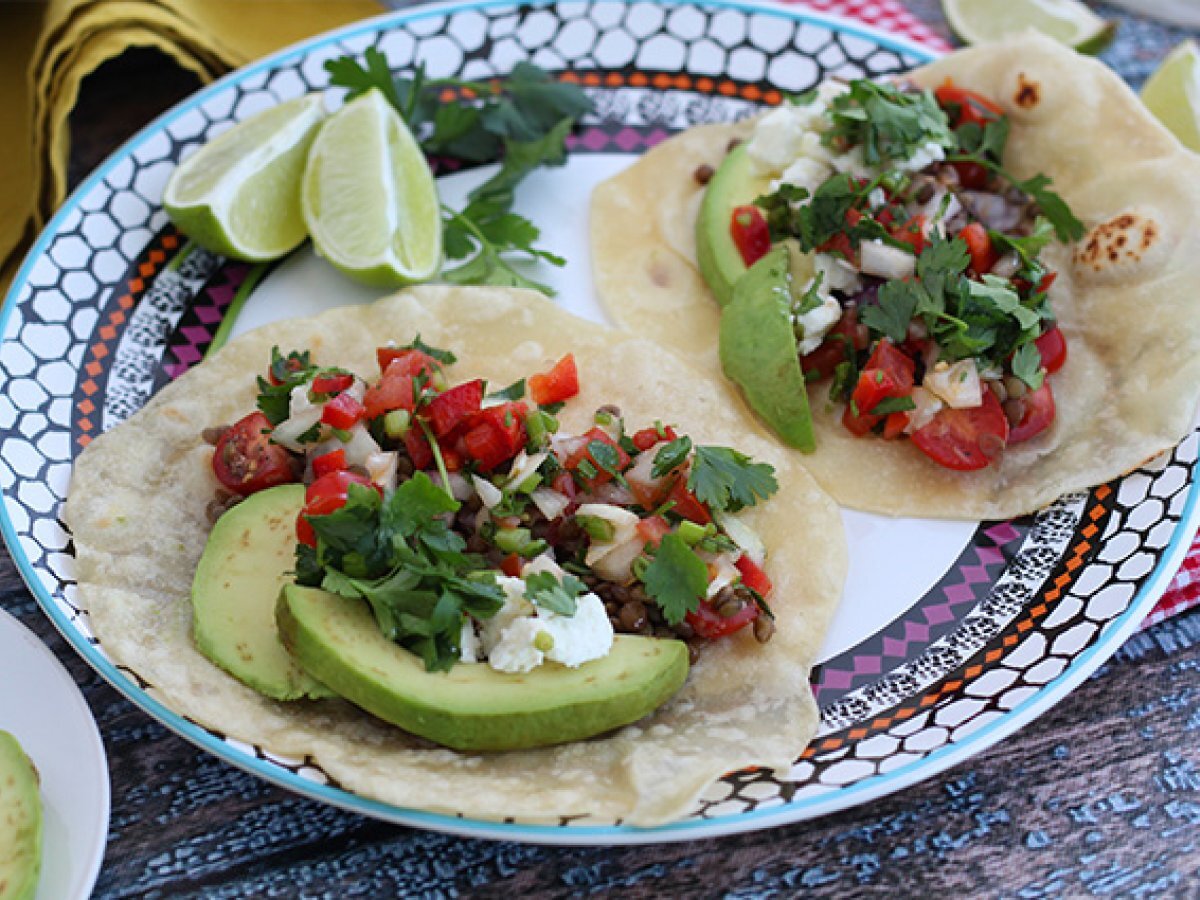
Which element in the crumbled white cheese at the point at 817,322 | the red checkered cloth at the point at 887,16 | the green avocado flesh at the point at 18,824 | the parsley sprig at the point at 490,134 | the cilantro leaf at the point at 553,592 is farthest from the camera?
the red checkered cloth at the point at 887,16

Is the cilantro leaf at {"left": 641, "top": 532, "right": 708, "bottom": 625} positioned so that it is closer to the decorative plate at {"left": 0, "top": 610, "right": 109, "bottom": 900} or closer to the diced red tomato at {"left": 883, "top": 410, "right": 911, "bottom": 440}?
the diced red tomato at {"left": 883, "top": 410, "right": 911, "bottom": 440}

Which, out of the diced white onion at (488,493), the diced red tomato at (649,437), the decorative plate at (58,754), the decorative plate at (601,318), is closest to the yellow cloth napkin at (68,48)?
the decorative plate at (601,318)

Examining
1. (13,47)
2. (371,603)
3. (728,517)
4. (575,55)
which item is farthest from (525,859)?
(13,47)

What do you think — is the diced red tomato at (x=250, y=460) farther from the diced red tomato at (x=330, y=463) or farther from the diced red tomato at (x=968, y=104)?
the diced red tomato at (x=968, y=104)

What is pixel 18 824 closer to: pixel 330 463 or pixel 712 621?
pixel 330 463

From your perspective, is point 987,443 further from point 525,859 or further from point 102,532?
point 102,532

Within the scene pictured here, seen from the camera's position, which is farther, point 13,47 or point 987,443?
point 13,47

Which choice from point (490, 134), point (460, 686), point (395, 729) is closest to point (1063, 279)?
point (490, 134)
